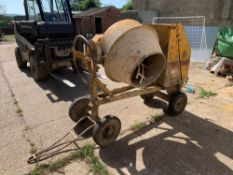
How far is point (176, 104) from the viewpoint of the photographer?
3.60 m

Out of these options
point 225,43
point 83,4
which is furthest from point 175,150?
point 83,4

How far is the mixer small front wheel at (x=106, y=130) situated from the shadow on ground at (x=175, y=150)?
14 cm

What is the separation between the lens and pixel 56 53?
5484 millimetres

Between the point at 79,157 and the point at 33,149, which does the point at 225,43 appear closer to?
the point at 79,157

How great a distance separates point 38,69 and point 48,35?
109 centimetres

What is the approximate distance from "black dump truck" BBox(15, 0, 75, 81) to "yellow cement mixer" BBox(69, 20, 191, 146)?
270 cm

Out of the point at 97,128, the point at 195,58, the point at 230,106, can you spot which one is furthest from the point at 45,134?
the point at 195,58

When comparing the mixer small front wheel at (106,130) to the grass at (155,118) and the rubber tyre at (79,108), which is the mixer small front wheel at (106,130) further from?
the grass at (155,118)

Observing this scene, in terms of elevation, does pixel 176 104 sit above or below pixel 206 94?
above

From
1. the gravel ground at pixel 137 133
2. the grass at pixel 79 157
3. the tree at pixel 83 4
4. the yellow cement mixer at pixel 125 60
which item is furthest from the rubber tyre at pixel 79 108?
the tree at pixel 83 4

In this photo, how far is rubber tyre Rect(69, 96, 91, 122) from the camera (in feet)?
→ 10.6

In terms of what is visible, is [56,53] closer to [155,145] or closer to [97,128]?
[97,128]

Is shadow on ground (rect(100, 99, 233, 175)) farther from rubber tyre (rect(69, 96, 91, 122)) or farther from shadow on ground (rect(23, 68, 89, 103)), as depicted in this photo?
shadow on ground (rect(23, 68, 89, 103))

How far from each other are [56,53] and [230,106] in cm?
450
